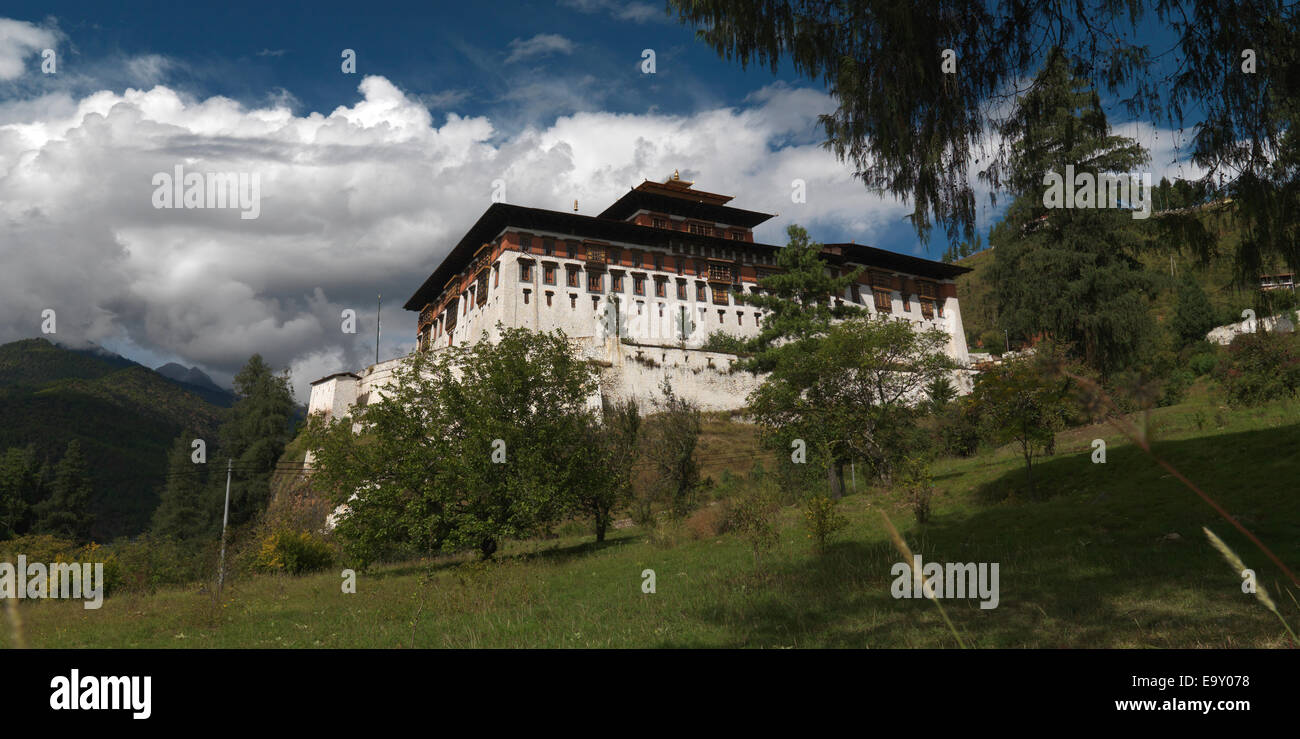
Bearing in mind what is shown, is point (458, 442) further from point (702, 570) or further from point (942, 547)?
point (942, 547)

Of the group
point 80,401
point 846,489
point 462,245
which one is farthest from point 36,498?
point 80,401

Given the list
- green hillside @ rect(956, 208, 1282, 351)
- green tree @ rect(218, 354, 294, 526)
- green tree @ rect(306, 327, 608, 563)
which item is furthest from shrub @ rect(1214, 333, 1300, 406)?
green tree @ rect(218, 354, 294, 526)

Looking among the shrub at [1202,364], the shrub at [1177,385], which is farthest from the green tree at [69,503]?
the shrub at [1202,364]

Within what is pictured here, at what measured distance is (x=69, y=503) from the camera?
6238 centimetres

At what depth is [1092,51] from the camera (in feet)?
27.5

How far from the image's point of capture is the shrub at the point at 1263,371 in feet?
77.0

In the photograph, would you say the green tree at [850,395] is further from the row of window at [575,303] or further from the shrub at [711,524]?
the row of window at [575,303]

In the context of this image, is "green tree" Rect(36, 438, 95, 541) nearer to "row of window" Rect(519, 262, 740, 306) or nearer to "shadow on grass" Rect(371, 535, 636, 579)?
"row of window" Rect(519, 262, 740, 306)

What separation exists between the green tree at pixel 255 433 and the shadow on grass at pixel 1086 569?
6347 centimetres

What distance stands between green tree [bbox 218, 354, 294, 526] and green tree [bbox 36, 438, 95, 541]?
11652 mm

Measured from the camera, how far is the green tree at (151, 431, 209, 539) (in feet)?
208

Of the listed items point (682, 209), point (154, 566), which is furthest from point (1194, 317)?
point (154, 566)

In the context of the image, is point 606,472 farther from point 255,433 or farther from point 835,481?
point 255,433

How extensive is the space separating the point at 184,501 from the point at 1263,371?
81642 millimetres
